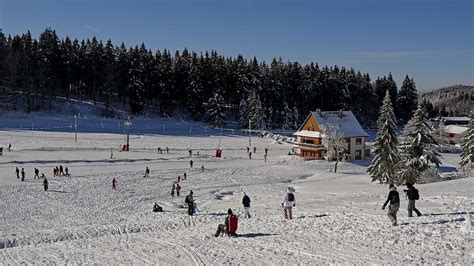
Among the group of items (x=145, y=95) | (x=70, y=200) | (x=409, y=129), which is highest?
(x=145, y=95)

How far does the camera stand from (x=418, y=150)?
43.6 metres

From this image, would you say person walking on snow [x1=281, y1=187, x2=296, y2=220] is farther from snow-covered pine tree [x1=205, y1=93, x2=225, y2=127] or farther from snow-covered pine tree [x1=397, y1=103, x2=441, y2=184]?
snow-covered pine tree [x1=205, y1=93, x2=225, y2=127]

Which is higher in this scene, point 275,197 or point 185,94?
point 185,94

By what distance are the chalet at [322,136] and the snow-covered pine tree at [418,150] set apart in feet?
81.1

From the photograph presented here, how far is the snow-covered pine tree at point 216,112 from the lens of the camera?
9606 centimetres

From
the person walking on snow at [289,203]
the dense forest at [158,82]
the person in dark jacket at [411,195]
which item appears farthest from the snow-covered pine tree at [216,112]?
the person in dark jacket at [411,195]

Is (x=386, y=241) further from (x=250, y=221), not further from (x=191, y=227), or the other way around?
(x=191, y=227)

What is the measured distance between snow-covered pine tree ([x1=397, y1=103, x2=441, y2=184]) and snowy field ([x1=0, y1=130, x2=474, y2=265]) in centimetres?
455

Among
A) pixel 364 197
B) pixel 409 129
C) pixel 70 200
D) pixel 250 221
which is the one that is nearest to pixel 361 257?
pixel 250 221

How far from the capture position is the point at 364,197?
2947cm

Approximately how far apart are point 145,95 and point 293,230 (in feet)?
283

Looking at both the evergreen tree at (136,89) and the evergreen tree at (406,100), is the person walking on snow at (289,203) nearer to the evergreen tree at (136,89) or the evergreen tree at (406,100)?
the evergreen tree at (136,89)

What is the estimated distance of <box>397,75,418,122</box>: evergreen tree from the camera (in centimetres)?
12362

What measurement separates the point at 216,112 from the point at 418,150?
57.3m
